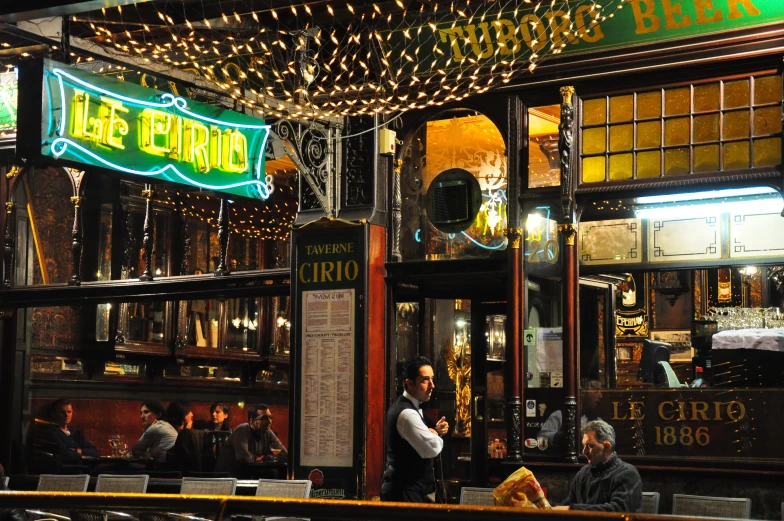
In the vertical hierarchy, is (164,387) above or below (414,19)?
below

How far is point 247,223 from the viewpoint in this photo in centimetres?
1193

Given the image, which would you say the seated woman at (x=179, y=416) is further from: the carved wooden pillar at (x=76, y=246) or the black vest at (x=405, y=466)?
the black vest at (x=405, y=466)

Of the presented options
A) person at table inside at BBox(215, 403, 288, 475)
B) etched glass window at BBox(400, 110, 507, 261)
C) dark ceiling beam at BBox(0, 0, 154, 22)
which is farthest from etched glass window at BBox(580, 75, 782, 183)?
dark ceiling beam at BBox(0, 0, 154, 22)

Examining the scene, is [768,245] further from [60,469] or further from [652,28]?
[60,469]

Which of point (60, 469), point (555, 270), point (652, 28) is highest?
point (652, 28)

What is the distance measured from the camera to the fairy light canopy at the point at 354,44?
980 cm

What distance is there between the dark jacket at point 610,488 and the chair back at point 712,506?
265 millimetres

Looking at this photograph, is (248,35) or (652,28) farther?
(248,35)

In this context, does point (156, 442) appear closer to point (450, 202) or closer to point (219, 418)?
point (219, 418)

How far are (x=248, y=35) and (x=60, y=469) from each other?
5.23m

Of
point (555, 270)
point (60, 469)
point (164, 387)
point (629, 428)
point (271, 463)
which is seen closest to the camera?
point (629, 428)

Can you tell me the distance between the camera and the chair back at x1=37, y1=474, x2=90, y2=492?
9562mm

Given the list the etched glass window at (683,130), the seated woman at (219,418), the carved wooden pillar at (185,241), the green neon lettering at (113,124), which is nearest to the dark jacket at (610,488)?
the etched glass window at (683,130)

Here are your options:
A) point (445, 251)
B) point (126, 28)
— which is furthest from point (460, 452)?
point (126, 28)
